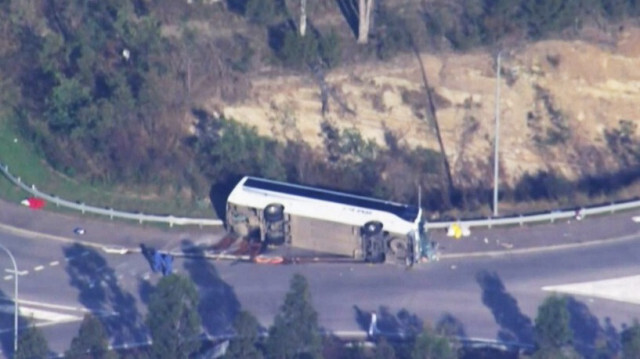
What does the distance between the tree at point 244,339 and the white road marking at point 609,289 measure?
8.31m

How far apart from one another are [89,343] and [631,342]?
12.4 m

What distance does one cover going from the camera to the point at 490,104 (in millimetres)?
56469

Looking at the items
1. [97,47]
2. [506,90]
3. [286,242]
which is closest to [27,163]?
[97,47]

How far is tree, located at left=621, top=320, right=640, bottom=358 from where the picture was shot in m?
→ 43.6

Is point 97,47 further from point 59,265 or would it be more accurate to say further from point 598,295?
point 598,295

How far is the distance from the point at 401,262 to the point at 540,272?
3.57m

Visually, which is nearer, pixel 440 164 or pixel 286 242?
pixel 286 242

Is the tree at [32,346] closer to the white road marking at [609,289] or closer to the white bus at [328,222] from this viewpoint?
the white bus at [328,222]

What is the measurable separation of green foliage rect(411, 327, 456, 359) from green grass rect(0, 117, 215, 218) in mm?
10344

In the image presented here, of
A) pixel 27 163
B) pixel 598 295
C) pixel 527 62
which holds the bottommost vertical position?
pixel 598 295

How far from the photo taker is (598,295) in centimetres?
4841

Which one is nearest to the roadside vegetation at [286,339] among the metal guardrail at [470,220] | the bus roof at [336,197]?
the bus roof at [336,197]

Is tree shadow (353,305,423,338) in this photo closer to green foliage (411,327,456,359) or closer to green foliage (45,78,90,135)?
green foliage (411,327,456,359)

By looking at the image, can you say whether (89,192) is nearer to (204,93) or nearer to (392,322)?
(204,93)
